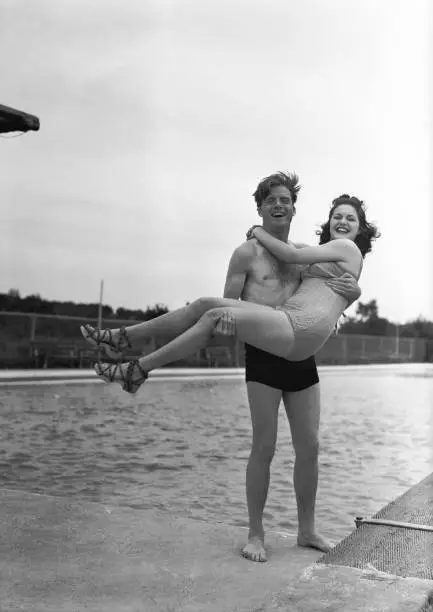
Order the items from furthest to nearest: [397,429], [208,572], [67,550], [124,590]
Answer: [397,429] → [67,550] → [208,572] → [124,590]

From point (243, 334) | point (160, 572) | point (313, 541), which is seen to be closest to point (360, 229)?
point (243, 334)

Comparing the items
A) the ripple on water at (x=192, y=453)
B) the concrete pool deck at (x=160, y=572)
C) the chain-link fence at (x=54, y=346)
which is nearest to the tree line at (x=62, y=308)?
the chain-link fence at (x=54, y=346)

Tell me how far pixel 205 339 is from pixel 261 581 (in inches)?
46.4

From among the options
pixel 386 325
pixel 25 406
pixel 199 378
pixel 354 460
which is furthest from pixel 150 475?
pixel 386 325

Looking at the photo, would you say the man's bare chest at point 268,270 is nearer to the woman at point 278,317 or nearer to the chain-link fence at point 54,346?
the woman at point 278,317

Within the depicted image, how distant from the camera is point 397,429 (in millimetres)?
12383

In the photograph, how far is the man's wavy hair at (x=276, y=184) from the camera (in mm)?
4027

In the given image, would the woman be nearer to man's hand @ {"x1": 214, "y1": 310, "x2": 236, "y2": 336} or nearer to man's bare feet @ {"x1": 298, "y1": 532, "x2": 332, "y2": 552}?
man's hand @ {"x1": 214, "y1": 310, "x2": 236, "y2": 336}

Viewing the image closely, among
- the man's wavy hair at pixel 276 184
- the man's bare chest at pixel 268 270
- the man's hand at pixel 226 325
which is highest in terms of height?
the man's wavy hair at pixel 276 184

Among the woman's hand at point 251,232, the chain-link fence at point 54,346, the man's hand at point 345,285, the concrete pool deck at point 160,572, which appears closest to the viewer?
the concrete pool deck at point 160,572

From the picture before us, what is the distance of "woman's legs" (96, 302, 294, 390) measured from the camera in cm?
356

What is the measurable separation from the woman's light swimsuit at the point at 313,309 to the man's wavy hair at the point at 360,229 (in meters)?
0.30

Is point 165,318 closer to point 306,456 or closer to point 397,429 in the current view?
point 306,456

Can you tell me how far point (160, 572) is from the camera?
3.79 m
